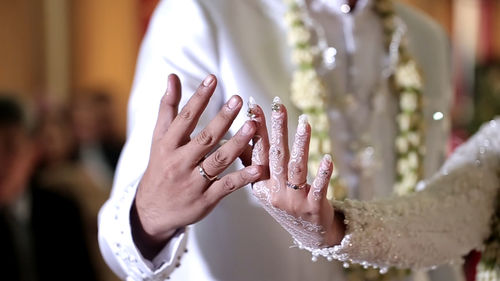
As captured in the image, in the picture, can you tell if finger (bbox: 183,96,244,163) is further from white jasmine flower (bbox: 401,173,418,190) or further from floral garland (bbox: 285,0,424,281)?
white jasmine flower (bbox: 401,173,418,190)

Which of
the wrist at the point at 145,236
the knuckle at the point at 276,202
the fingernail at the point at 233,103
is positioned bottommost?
the wrist at the point at 145,236

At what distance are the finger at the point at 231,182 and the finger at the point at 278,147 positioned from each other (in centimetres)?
2

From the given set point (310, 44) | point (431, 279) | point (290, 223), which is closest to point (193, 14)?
point (310, 44)

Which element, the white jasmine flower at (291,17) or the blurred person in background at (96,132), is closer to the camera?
the white jasmine flower at (291,17)

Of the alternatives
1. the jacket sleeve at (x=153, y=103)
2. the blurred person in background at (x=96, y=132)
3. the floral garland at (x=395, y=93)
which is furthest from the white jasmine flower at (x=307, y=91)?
the blurred person in background at (x=96, y=132)

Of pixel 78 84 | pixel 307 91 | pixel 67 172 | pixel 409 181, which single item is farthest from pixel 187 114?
pixel 78 84

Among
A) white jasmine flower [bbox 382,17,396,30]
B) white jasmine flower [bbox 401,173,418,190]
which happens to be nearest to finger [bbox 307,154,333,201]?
white jasmine flower [bbox 401,173,418,190]

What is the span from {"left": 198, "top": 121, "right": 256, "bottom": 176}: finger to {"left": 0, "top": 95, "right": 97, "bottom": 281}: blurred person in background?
6.82 feet

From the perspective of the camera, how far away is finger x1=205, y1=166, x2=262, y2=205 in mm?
925

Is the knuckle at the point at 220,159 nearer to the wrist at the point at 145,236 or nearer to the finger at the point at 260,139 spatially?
the finger at the point at 260,139

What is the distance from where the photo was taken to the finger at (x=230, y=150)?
0.92 meters

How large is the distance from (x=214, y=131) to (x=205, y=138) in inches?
0.6

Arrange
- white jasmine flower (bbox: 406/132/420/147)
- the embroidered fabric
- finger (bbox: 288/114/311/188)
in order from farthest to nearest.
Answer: white jasmine flower (bbox: 406/132/420/147), the embroidered fabric, finger (bbox: 288/114/311/188)

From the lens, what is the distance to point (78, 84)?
4.97 meters
